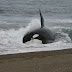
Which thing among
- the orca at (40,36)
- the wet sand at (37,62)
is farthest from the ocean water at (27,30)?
the wet sand at (37,62)

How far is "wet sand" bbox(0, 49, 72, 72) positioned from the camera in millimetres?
7250

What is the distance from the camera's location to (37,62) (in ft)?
26.5

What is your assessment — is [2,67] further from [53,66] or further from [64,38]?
[64,38]

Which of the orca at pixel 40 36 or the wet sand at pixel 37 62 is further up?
the wet sand at pixel 37 62

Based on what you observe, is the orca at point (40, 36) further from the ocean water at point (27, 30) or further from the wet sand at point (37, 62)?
the wet sand at point (37, 62)

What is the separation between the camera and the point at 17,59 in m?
8.59

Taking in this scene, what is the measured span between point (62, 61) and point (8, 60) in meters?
1.55

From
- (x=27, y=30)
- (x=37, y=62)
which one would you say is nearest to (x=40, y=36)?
(x=27, y=30)

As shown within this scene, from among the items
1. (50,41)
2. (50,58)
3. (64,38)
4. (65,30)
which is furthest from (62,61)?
(65,30)

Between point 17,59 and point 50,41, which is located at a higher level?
point 17,59

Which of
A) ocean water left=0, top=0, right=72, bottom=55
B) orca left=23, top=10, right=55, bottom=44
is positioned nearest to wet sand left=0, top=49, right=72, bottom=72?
ocean water left=0, top=0, right=72, bottom=55

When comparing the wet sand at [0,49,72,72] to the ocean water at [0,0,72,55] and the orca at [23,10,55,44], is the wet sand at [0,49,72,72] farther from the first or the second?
the orca at [23,10,55,44]

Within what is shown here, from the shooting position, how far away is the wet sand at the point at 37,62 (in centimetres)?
725

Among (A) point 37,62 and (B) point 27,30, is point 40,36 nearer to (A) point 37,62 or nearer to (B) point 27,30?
(B) point 27,30
